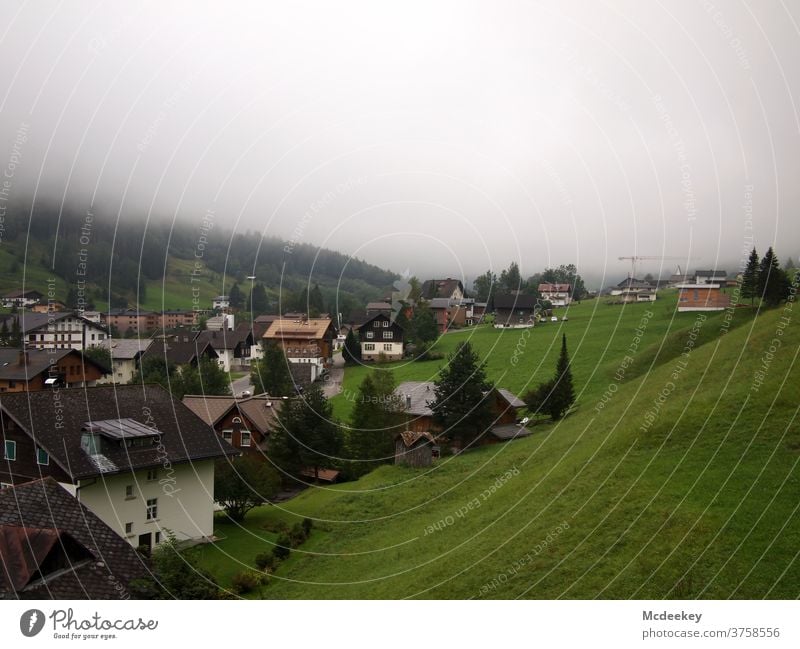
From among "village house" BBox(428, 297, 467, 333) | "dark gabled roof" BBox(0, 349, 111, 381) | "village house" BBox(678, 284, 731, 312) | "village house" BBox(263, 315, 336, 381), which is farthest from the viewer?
"village house" BBox(678, 284, 731, 312)

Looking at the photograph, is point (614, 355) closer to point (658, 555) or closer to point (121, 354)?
point (658, 555)

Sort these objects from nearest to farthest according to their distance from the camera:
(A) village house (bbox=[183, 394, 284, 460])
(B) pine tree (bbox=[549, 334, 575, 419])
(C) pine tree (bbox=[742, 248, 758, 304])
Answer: (A) village house (bbox=[183, 394, 284, 460]) → (B) pine tree (bbox=[549, 334, 575, 419]) → (C) pine tree (bbox=[742, 248, 758, 304])

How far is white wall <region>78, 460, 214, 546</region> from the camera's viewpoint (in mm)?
14797

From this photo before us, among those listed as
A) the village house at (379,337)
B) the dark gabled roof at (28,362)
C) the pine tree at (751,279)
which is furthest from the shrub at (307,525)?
the pine tree at (751,279)

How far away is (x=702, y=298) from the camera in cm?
2919

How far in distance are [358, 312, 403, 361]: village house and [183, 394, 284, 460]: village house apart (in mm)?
4004

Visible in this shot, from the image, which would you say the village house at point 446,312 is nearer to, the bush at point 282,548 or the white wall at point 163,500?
the white wall at point 163,500

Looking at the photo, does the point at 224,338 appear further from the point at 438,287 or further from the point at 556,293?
the point at 556,293

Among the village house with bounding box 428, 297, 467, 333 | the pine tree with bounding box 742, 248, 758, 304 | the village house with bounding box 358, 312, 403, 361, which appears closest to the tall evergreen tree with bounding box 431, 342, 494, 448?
the village house with bounding box 358, 312, 403, 361

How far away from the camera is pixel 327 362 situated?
2475 cm

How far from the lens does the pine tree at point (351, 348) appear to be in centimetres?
2438

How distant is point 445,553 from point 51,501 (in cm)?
725

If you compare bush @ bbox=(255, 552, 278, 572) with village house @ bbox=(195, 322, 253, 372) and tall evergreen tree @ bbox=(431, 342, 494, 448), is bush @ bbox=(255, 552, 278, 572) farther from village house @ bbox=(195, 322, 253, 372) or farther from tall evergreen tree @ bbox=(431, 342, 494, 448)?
village house @ bbox=(195, 322, 253, 372)

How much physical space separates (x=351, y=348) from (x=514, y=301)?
37.4ft
